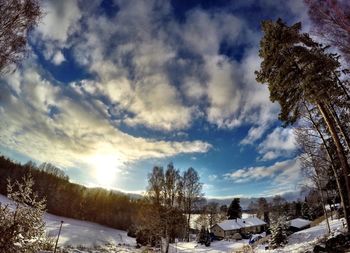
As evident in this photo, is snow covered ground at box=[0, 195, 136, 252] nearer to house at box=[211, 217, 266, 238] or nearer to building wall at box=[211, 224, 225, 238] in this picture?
building wall at box=[211, 224, 225, 238]

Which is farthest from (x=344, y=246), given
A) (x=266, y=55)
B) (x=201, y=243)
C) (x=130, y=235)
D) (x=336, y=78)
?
(x=130, y=235)

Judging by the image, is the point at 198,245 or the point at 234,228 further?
the point at 234,228

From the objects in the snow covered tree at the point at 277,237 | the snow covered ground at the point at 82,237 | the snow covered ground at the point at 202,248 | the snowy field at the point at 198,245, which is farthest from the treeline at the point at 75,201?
the snow covered tree at the point at 277,237

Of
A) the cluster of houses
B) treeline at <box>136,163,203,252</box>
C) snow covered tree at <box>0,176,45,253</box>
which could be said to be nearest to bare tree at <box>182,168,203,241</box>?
treeline at <box>136,163,203,252</box>

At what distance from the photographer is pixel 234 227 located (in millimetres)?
59938

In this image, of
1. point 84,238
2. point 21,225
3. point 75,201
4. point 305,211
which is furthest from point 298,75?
point 75,201

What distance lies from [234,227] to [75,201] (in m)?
57.2

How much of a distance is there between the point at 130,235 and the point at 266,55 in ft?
177

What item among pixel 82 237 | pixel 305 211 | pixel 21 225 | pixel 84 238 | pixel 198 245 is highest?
pixel 305 211

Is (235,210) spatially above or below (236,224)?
above

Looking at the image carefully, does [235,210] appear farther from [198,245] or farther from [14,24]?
[14,24]

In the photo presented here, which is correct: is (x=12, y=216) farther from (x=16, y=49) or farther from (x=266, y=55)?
(x=266, y=55)

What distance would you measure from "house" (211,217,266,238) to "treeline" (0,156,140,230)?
95.1 ft

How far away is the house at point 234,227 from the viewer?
193ft
